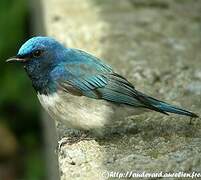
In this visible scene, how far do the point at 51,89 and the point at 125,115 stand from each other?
20.2 inches

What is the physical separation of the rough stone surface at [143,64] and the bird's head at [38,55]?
514 mm

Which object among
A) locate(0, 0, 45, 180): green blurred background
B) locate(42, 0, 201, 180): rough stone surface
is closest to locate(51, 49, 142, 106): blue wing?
locate(42, 0, 201, 180): rough stone surface

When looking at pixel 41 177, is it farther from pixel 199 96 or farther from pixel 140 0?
pixel 199 96

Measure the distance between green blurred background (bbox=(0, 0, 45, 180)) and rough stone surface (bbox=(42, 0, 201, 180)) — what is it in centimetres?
102

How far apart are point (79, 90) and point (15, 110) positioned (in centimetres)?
347

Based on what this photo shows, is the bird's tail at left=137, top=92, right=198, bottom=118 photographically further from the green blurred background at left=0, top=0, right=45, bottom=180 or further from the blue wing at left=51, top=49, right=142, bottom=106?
the green blurred background at left=0, top=0, right=45, bottom=180

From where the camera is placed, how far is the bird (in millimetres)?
4824

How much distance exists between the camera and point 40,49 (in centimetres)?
496

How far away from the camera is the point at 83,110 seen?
4.82 metres

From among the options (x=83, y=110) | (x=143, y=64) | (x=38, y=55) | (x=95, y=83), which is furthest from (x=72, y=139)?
(x=143, y=64)

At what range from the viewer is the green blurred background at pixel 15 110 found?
8.11 meters

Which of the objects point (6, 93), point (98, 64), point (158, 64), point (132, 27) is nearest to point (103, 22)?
point (132, 27)

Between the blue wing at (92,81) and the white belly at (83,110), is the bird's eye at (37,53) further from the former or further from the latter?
the white belly at (83,110)

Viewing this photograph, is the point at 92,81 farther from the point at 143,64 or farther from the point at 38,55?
the point at 143,64
